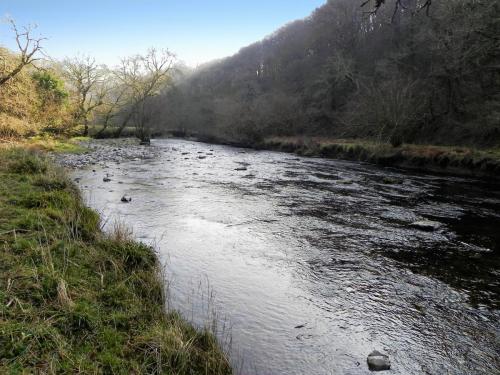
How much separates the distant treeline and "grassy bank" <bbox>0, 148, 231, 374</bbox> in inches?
188

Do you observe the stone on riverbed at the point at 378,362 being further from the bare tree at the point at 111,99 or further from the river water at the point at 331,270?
the bare tree at the point at 111,99

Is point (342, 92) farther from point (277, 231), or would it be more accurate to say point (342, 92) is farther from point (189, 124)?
point (277, 231)

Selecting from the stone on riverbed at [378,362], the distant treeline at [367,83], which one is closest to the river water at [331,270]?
the stone on riverbed at [378,362]

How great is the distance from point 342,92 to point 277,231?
144 feet

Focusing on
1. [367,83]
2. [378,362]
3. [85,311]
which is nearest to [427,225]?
[378,362]

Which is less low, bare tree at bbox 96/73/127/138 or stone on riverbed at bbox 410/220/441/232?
bare tree at bbox 96/73/127/138

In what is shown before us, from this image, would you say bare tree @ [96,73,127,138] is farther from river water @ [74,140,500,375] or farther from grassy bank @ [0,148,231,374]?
grassy bank @ [0,148,231,374]

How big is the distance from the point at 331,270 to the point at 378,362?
3.02 meters

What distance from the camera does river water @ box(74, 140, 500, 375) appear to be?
16.2ft

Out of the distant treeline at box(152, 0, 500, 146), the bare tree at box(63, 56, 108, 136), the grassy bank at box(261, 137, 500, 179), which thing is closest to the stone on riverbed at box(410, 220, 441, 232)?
the distant treeline at box(152, 0, 500, 146)

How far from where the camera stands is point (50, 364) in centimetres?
319

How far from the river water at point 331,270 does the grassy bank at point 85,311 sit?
0.69 meters

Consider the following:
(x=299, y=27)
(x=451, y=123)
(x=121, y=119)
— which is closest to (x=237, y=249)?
(x=451, y=123)

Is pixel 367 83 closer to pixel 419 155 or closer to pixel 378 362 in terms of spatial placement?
pixel 419 155
